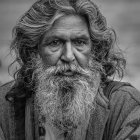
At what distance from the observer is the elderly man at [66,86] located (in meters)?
7.01

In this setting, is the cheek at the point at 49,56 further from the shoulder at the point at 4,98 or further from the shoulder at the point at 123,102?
the shoulder at the point at 123,102

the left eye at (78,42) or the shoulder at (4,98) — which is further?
the shoulder at (4,98)

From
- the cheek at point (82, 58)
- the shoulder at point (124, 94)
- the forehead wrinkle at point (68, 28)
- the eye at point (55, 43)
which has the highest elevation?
the forehead wrinkle at point (68, 28)

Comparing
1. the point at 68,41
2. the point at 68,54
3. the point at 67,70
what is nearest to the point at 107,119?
the point at 67,70

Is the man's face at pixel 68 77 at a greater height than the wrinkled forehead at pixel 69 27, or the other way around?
the wrinkled forehead at pixel 69 27

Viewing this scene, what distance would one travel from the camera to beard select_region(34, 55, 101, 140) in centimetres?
714

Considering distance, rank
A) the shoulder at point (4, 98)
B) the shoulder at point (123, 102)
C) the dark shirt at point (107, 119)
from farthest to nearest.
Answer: the shoulder at point (4, 98), the shoulder at point (123, 102), the dark shirt at point (107, 119)

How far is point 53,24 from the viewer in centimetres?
723

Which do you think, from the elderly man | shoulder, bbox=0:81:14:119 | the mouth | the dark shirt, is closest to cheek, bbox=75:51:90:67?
the elderly man

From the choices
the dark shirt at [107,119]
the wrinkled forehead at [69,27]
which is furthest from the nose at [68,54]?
the dark shirt at [107,119]

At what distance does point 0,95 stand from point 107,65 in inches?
43.6

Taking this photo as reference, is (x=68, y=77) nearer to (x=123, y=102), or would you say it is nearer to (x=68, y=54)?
(x=68, y=54)

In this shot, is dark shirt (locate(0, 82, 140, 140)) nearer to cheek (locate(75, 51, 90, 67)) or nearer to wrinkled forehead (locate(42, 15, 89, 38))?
cheek (locate(75, 51, 90, 67))

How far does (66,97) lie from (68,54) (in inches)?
16.8
